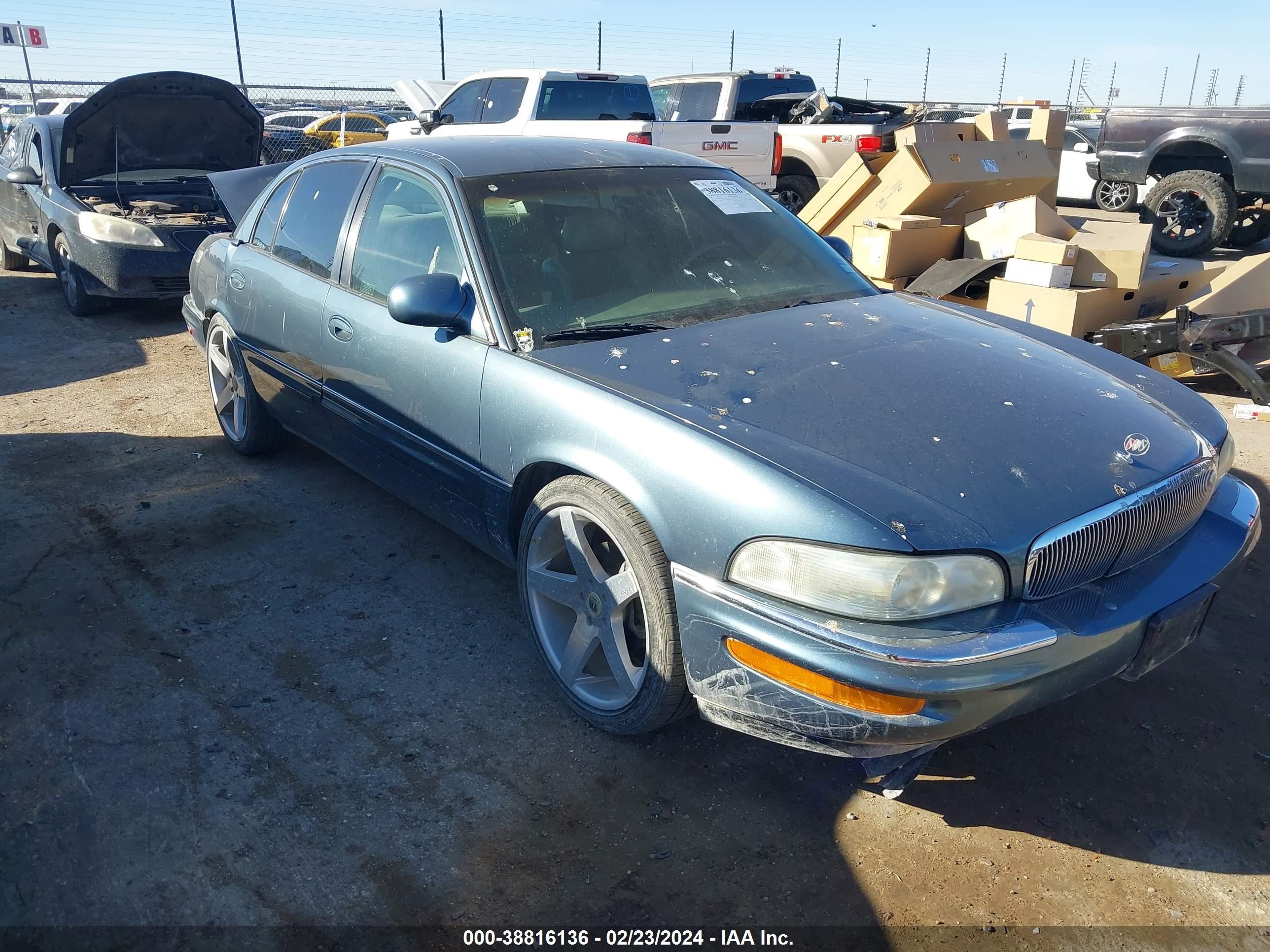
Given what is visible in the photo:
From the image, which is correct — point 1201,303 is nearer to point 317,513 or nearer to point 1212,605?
point 1212,605

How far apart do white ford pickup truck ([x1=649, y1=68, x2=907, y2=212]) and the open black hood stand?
16.5 feet

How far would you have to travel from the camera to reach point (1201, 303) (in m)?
5.97

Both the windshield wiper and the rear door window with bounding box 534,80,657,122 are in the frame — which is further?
the rear door window with bounding box 534,80,657,122

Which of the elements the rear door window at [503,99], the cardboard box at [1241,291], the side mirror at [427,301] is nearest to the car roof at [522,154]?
the side mirror at [427,301]

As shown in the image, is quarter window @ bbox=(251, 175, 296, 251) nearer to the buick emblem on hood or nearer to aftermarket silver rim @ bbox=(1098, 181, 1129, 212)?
the buick emblem on hood

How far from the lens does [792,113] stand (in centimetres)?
1243

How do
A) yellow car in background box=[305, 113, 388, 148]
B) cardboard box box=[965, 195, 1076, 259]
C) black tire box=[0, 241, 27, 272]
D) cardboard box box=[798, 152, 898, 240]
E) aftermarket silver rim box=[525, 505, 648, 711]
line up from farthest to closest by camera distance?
yellow car in background box=[305, 113, 388, 148] < black tire box=[0, 241, 27, 272] < cardboard box box=[798, 152, 898, 240] < cardboard box box=[965, 195, 1076, 259] < aftermarket silver rim box=[525, 505, 648, 711]

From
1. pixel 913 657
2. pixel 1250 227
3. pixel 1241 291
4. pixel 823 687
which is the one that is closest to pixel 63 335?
pixel 823 687

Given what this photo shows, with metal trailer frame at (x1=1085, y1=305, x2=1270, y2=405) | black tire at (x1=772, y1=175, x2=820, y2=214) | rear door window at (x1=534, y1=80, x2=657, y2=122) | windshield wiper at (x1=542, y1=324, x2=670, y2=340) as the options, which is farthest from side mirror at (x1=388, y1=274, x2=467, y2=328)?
black tire at (x1=772, y1=175, x2=820, y2=214)

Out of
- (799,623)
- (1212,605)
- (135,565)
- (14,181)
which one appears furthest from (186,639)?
(14,181)

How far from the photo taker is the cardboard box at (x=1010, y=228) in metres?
6.38

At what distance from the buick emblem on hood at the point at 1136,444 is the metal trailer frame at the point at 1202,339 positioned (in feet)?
9.99

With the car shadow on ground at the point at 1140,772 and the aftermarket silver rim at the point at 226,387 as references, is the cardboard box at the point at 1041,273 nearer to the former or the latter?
the car shadow on ground at the point at 1140,772

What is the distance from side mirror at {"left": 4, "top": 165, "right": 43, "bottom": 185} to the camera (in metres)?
8.22
